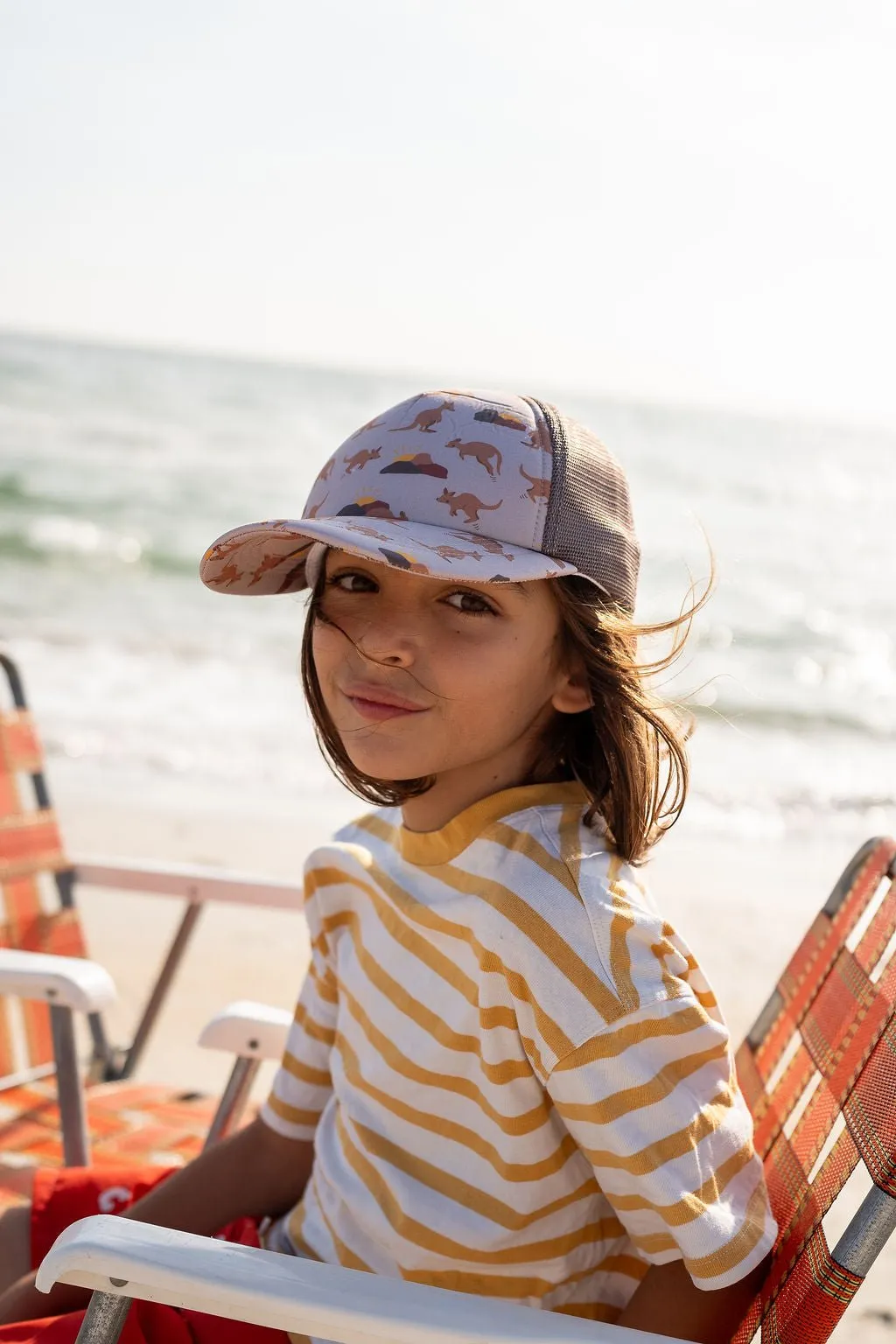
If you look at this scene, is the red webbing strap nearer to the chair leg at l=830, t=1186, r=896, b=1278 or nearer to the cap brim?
the chair leg at l=830, t=1186, r=896, b=1278

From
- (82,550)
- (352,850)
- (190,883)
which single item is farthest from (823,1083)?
(82,550)

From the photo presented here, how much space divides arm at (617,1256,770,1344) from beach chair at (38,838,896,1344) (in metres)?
0.04

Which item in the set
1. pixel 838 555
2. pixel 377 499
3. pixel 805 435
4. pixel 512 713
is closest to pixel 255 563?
pixel 377 499

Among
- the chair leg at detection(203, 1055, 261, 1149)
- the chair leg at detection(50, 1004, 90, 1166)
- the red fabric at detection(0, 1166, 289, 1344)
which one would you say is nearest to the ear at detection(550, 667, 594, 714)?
the red fabric at detection(0, 1166, 289, 1344)

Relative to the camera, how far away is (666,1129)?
122cm

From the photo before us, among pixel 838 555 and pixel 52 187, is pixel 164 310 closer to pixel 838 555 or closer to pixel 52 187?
pixel 52 187

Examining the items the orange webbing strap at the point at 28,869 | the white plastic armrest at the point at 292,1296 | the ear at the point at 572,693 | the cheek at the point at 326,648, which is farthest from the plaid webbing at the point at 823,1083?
the orange webbing strap at the point at 28,869

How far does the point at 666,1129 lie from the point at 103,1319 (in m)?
0.52

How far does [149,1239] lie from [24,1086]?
5.21 feet

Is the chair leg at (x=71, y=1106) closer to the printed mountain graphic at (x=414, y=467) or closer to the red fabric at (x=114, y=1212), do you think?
the red fabric at (x=114, y=1212)

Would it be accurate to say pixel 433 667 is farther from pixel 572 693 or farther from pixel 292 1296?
pixel 292 1296

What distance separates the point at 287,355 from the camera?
118 ft

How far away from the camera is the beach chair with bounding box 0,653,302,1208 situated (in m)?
2.05

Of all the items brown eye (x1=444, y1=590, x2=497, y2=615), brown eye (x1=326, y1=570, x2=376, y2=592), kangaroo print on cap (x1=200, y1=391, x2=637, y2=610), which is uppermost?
kangaroo print on cap (x1=200, y1=391, x2=637, y2=610)
